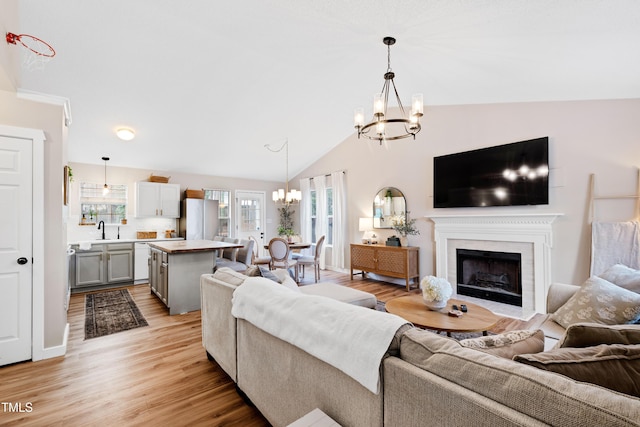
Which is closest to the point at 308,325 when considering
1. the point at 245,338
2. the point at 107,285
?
the point at 245,338

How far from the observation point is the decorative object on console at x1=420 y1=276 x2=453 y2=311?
104 inches

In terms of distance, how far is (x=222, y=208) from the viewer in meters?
7.13

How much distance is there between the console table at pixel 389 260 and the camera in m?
4.97

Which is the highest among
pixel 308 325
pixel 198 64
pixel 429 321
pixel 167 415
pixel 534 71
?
pixel 198 64

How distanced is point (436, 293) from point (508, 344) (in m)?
1.58

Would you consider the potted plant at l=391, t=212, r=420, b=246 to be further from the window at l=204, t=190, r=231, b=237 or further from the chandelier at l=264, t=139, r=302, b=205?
the window at l=204, t=190, r=231, b=237

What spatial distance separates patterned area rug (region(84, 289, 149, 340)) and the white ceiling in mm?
2594

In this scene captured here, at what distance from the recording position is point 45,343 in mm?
2619

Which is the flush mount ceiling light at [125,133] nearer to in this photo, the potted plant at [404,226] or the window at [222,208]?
the window at [222,208]

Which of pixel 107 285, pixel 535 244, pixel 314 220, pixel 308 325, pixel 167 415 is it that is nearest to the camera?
pixel 308 325

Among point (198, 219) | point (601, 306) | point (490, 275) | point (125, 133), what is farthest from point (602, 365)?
point (198, 219)

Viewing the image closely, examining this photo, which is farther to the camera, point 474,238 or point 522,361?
point 474,238

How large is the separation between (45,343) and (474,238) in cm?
532

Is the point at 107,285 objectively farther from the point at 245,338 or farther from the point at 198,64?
the point at 245,338
